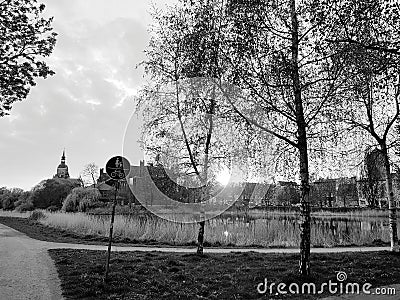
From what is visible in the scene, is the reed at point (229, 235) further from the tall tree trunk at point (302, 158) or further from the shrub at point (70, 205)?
the shrub at point (70, 205)

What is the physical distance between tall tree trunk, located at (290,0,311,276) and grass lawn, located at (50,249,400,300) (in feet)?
1.72

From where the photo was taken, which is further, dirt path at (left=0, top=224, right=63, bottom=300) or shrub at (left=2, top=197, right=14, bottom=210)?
shrub at (left=2, top=197, right=14, bottom=210)

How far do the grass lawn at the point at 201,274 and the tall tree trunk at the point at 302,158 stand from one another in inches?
20.6

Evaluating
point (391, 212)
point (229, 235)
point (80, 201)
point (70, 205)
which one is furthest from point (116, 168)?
point (70, 205)

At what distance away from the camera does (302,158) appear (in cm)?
780

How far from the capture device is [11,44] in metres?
8.81

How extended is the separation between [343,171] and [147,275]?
563 cm

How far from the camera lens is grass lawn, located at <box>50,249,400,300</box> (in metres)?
6.53

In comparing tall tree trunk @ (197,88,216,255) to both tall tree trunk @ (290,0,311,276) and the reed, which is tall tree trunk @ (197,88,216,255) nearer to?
tall tree trunk @ (290,0,311,276)

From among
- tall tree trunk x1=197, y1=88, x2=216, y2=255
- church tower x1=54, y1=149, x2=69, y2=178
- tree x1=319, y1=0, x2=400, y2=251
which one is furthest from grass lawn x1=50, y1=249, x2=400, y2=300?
church tower x1=54, y1=149, x2=69, y2=178

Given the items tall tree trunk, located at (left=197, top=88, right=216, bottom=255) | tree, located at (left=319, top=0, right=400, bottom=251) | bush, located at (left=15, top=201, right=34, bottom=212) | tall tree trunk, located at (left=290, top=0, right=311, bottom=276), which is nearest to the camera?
tree, located at (left=319, top=0, right=400, bottom=251)

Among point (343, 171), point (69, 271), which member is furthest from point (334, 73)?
point (69, 271)

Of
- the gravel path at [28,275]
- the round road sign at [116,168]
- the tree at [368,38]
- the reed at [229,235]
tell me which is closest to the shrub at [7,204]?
the reed at [229,235]

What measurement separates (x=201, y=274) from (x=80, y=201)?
32.4m
